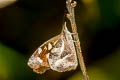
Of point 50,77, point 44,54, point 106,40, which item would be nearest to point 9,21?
point 50,77

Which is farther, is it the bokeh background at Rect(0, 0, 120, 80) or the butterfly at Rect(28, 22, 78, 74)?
the bokeh background at Rect(0, 0, 120, 80)

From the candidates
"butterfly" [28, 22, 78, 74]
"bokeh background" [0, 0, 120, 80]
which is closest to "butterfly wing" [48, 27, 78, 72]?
"butterfly" [28, 22, 78, 74]

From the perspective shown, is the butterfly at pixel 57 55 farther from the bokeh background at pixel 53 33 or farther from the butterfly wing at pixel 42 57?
the bokeh background at pixel 53 33

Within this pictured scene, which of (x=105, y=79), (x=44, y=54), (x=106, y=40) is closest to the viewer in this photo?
(x=44, y=54)

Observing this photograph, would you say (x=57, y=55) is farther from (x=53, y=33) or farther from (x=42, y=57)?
(x=53, y=33)

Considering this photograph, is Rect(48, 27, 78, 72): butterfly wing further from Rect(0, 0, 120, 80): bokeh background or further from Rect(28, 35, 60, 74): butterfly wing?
Rect(0, 0, 120, 80): bokeh background

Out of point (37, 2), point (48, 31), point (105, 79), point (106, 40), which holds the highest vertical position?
point (37, 2)

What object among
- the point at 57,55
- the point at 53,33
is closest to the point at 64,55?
the point at 57,55

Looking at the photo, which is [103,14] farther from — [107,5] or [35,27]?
[35,27]
